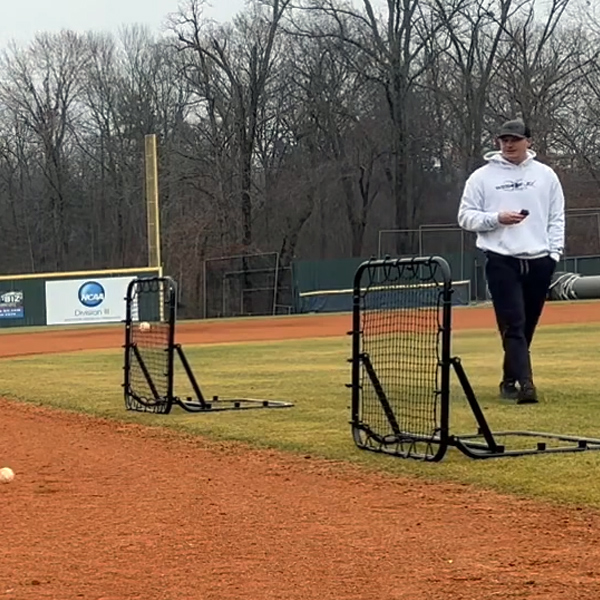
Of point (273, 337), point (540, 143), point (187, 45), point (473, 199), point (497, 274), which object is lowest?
point (273, 337)

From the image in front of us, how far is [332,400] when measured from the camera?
1027 cm

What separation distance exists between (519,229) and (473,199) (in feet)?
1.45

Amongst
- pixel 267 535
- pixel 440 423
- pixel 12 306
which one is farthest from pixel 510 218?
pixel 12 306

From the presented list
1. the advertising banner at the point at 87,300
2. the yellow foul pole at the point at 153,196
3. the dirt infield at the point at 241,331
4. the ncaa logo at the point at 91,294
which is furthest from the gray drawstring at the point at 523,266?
the ncaa logo at the point at 91,294

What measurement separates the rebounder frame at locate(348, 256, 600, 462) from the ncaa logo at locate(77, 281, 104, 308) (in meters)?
28.5

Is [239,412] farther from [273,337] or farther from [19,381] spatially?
[273,337]

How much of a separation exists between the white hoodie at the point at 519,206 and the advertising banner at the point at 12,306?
29.2 metres

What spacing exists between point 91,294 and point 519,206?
27.8 meters

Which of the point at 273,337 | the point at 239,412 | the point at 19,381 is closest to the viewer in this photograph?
the point at 239,412

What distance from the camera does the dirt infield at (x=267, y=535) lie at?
3971mm

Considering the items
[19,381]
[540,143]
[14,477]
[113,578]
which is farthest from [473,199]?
[540,143]

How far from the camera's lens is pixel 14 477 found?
6.62 metres

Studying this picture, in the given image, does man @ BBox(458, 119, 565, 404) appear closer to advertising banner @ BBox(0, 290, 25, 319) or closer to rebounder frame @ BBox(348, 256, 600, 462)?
rebounder frame @ BBox(348, 256, 600, 462)

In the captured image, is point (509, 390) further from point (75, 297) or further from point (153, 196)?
point (75, 297)
